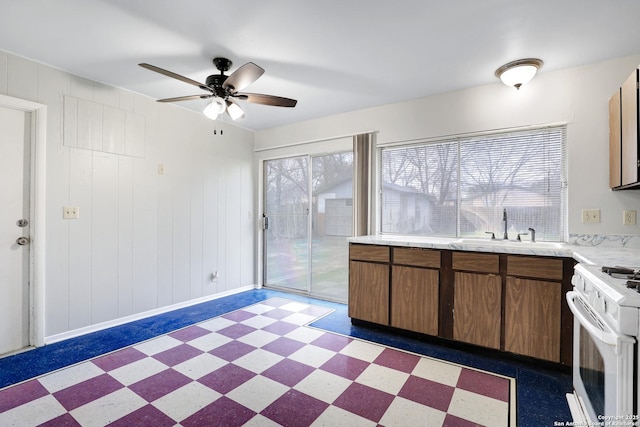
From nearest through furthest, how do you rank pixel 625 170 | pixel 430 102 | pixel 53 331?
pixel 625 170 → pixel 53 331 → pixel 430 102

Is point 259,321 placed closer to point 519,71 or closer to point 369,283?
point 369,283

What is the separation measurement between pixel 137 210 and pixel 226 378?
212 cm

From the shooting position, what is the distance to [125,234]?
3201mm

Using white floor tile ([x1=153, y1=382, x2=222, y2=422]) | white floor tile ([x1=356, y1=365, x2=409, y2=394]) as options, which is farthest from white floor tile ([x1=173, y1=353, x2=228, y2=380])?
white floor tile ([x1=356, y1=365, x2=409, y2=394])

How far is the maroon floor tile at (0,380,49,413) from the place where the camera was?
1.83 meters

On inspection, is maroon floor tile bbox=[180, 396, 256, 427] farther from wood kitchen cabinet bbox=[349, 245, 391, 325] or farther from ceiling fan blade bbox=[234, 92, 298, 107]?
ceiling fan blade bbox=[234, 92, 298, 107]

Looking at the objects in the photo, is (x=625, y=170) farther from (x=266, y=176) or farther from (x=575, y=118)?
(x=266, y=176)

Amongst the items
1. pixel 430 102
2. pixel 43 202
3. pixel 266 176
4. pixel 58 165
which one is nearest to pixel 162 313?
pixel 43 202

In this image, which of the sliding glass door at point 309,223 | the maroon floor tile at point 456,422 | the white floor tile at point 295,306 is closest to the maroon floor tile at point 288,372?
the maroon floor tile at point 456,422

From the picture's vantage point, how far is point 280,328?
10.1 feet

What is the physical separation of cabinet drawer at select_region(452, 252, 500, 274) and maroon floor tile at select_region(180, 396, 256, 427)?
1.92m

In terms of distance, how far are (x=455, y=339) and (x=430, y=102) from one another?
7.84 ft

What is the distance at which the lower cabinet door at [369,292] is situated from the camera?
297 centimetres

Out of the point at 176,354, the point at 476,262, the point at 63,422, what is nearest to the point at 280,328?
the point at 176,354
